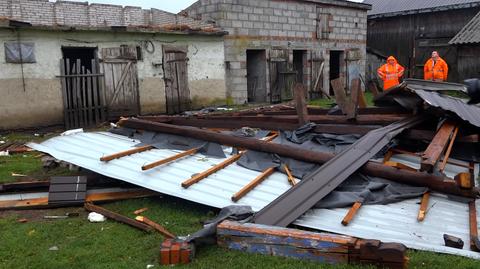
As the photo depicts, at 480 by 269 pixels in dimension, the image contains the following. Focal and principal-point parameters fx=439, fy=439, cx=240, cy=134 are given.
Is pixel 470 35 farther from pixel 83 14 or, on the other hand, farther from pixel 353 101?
pixel 83 14

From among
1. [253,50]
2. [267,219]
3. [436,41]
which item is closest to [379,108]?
[267,219]

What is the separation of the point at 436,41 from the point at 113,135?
2180 centimetres

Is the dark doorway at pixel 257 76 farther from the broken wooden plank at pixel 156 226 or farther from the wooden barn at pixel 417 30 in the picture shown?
the broken wooden plank at pixel 156 226

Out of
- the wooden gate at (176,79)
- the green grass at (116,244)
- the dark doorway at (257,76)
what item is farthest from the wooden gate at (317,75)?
the green grass at (116,244)

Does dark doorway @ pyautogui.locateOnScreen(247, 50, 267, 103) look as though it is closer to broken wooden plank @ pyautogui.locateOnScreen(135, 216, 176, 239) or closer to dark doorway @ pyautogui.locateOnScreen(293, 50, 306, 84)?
dark doorway @ pyautogui.locateOnScreen(293, 50, 306, 84)

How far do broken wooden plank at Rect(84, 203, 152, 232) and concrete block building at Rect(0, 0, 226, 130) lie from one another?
7.66 metres

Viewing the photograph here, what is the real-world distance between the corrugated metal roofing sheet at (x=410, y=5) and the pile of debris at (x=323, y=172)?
60.2 ft

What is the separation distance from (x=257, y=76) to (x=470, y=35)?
10.4 m

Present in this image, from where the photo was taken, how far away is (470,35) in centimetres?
2036

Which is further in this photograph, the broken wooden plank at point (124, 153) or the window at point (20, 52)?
the window at point (20, 52)

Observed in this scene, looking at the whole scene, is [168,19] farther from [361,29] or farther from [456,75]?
[456,75]

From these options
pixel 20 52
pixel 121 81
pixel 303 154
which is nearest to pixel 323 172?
pixel 303 154

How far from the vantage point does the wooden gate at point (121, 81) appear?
13586 mm

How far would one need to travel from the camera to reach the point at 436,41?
80.3 ft
